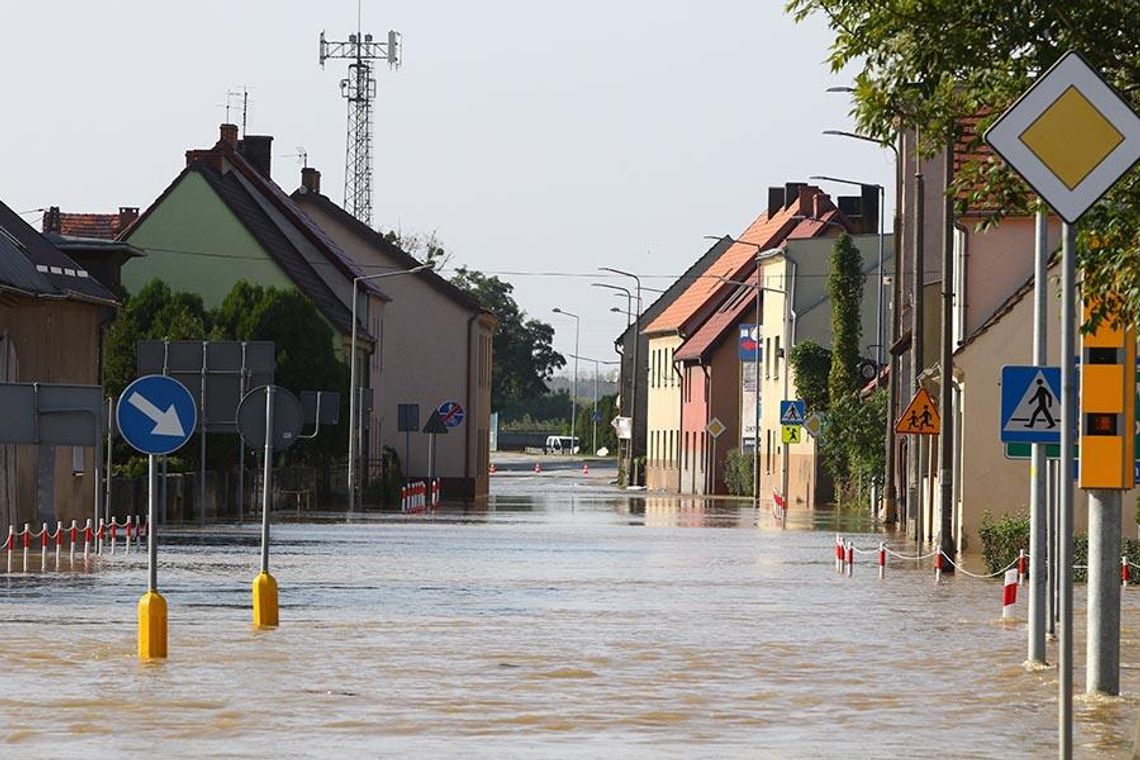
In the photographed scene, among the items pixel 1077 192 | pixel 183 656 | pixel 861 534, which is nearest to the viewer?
pixel 1077 192

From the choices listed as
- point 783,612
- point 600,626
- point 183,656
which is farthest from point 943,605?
point 183,656

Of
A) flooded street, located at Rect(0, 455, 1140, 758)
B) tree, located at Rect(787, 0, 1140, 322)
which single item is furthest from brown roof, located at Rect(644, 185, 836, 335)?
tree, located at Rect(787, 0, 1140, 322)

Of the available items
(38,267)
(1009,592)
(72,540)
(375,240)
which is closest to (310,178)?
(375,240)

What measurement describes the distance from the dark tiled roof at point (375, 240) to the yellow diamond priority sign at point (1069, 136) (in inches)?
3251

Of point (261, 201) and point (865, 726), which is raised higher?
point (261, 201)

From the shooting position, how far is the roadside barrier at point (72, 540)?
37250 mm

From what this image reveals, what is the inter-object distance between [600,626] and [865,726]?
8756 millimetres

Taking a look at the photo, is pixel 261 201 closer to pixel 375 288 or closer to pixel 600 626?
pixel 375 288

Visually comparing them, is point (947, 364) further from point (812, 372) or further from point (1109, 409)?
point (812, 372)

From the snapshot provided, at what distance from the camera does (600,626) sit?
24.1 meters

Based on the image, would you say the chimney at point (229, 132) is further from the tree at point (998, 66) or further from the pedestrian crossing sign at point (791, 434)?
the tree at point (998, 66)

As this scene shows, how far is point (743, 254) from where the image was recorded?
110188 millimetres

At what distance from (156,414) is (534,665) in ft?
13.5

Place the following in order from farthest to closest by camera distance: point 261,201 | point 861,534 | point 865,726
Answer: point 261,201 → point 861,534 → point 865,726
